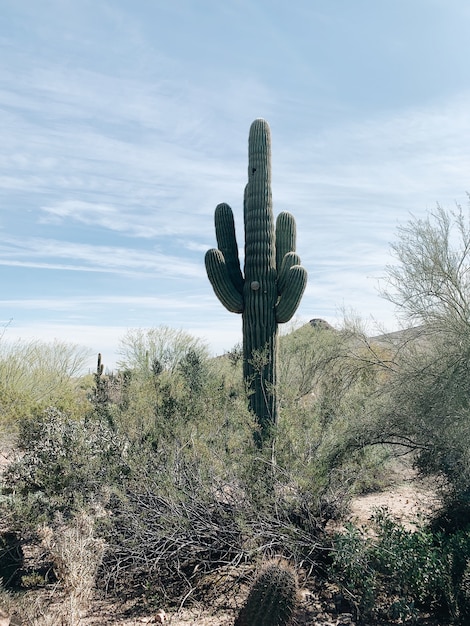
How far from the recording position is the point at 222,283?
934cm

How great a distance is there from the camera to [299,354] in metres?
15.7

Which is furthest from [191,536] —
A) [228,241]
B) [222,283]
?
[228,241]

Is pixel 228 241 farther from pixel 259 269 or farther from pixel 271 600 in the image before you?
pixel 271 600

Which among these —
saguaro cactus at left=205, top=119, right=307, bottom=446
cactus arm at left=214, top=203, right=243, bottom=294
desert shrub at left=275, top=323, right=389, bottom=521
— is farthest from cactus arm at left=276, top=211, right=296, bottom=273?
desert shrub at left=275, top=323, right=389, bottom=521

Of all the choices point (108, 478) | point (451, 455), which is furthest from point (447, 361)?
point (108, 478)

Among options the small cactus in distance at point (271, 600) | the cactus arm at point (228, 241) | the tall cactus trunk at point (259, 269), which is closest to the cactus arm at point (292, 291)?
the tall cactus trunk at point (259, 269)

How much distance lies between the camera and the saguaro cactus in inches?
344

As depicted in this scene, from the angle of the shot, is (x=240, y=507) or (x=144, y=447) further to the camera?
(x=144, y=447)

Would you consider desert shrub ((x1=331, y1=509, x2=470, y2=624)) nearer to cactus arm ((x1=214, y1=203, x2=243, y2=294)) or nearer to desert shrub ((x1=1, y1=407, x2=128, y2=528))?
desert shrub ((x1=1, y1=407, x2=128, y2=528))

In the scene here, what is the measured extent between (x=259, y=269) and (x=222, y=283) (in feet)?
2.31

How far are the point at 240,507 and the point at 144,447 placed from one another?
1.59 meters

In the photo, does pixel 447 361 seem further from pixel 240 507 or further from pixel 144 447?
pixel 144 447

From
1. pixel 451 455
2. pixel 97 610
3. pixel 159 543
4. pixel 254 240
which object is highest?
pixel 254 240

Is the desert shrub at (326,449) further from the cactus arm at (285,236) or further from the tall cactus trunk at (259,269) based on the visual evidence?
the cactus arm at (285,236)
